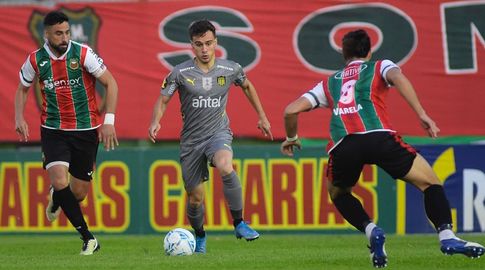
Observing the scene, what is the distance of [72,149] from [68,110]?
0.41 metres

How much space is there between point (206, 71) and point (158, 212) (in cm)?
517

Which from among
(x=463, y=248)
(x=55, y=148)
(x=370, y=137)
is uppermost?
(x=370, y=137)

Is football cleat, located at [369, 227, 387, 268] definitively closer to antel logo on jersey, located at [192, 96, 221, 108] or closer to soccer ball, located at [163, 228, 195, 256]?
soccer ball, located at [163, 228, 195, 256]

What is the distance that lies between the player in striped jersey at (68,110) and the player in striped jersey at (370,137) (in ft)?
8.69

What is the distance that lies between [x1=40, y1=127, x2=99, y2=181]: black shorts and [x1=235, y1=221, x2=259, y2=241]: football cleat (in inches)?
72.2

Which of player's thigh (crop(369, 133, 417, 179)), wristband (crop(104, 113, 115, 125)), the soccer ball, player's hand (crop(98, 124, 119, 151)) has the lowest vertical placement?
the soccer ball

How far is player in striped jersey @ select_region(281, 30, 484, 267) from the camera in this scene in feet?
28.2

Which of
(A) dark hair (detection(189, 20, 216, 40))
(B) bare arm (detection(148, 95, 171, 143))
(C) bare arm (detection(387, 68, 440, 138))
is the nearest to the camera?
(C) bare arm (detection(387, 68, 440, 138))

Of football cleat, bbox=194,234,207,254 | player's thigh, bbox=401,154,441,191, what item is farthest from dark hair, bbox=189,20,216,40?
player's thigh, bbox=401,154,441,191

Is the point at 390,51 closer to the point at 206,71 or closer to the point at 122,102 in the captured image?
the point at 122,102

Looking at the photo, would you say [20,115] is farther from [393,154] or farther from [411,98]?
[411,98]

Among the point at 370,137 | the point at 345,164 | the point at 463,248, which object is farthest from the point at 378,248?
the point at 370,137

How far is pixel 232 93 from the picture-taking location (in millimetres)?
15719

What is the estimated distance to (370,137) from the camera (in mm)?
8695
